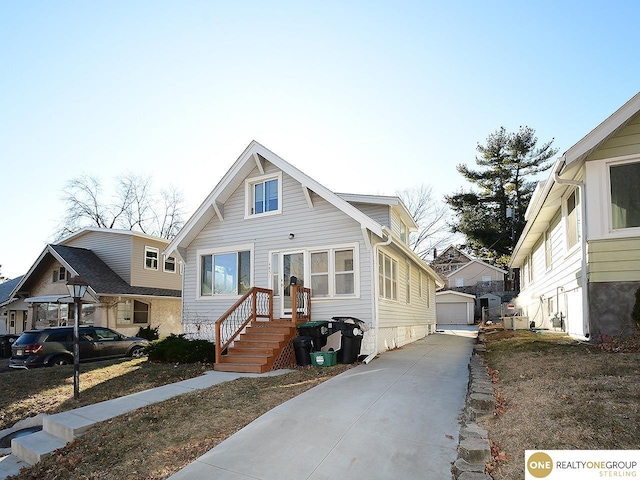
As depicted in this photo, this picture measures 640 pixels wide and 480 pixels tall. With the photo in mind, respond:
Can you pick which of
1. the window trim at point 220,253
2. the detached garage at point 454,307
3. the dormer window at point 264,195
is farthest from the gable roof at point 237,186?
the detached garage at point 454,307

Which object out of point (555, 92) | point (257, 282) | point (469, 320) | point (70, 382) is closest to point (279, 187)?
point (257, 282)

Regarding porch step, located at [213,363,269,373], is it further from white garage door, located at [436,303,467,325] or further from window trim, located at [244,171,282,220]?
white garage door, located at [436,303,467,325]

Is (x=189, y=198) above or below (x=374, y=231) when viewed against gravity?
above

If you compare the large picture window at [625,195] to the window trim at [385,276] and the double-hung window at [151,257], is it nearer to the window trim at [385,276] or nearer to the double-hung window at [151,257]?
the window trim at [385,276]

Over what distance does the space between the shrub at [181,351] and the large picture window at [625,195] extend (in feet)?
33.4

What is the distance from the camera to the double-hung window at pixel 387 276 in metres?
11.7

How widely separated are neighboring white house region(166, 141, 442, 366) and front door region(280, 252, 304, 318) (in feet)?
0.10

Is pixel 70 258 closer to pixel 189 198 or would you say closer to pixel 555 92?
pixel 189 198

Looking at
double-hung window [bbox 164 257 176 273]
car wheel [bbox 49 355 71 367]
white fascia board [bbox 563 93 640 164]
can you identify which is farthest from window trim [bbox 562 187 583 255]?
double-hung window [bbox 164 257 176 273]

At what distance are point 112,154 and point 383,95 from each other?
9.27m

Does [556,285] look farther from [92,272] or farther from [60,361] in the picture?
[92,272]

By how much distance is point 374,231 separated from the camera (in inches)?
408

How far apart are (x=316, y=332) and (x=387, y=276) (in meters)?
3.47

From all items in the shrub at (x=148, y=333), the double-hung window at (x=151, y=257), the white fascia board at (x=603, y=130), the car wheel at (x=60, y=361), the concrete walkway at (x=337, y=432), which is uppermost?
the white fascia board at (x=603, y=130)
